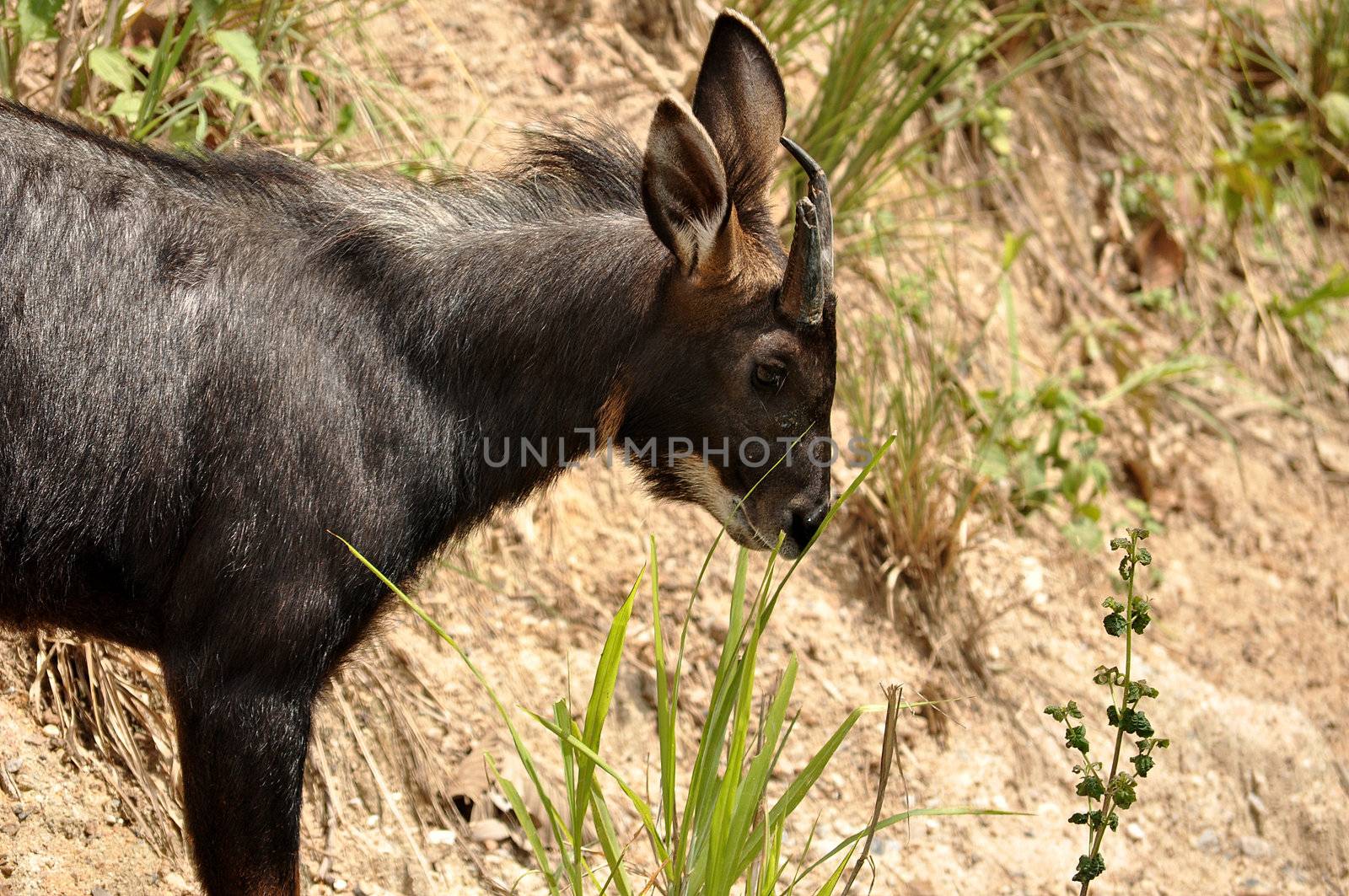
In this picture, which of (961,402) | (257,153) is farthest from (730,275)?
(961,402)

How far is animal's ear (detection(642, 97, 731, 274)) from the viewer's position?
3727 mm

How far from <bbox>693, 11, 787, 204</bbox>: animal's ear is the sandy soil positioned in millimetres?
1656

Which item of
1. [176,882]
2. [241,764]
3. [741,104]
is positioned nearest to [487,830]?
[176,882]

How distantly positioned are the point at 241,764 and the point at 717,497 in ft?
5.26

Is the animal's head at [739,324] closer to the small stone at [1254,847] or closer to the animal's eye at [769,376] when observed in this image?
the animal's eye at [769,376]

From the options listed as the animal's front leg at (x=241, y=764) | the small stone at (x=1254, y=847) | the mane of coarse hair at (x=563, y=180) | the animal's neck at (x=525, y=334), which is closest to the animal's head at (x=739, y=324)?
the animal's neck at (x=525, y=334)

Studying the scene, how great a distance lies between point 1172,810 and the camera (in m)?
6.24

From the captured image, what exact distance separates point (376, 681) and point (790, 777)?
6.22 feet

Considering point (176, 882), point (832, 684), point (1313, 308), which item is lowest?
point (176, 882)

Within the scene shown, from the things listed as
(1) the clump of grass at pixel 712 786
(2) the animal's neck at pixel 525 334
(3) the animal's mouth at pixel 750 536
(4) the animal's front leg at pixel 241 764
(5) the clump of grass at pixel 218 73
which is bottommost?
(4) the animal's front leg at pixel 241 764

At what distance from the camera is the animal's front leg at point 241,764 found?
362cm

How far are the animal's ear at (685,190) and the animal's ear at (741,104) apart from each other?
27cm

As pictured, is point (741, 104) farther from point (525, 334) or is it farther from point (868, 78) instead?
point (868, 78)

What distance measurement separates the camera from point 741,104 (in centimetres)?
425
